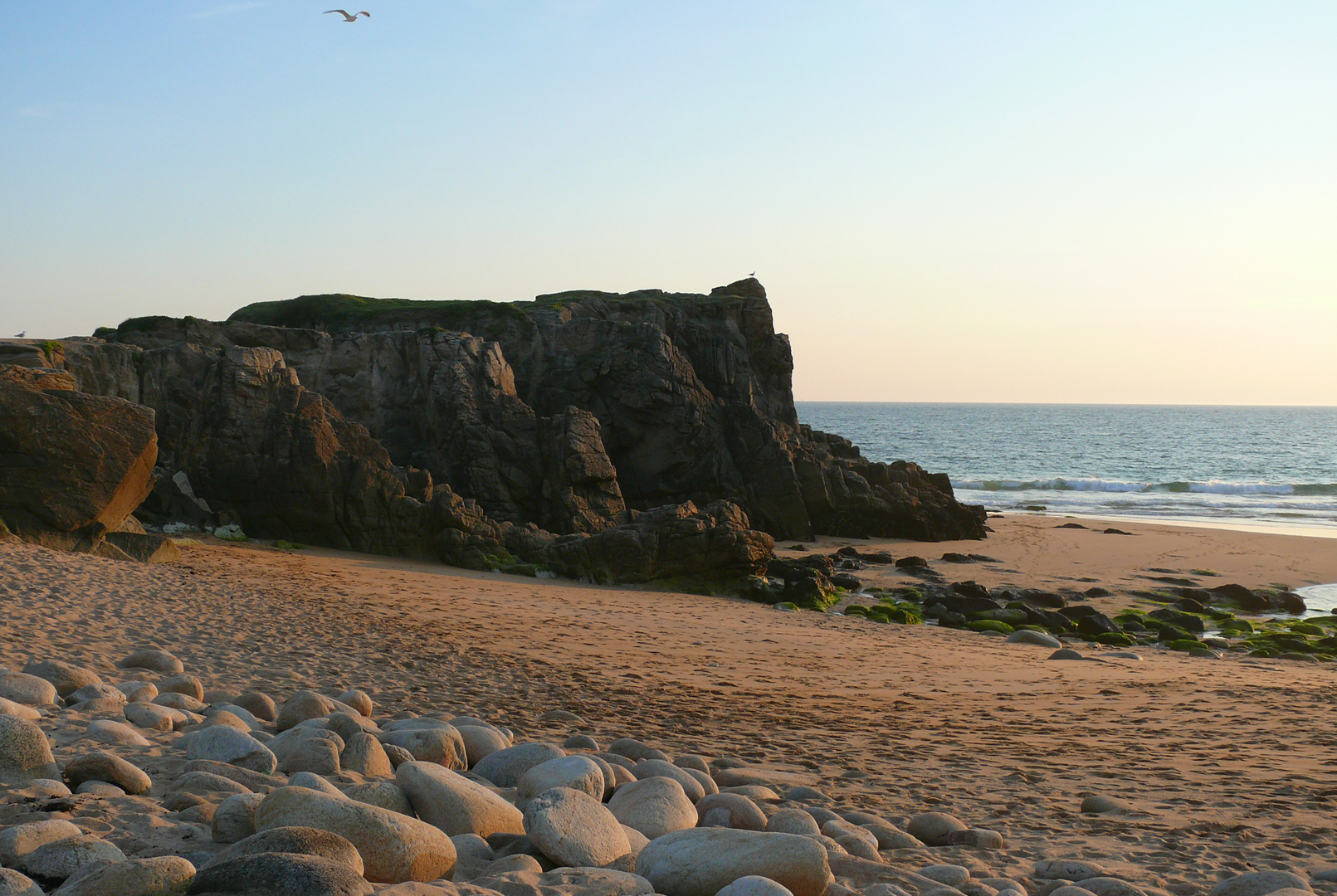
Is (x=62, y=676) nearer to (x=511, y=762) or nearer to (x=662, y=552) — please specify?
(x=511, y=762)

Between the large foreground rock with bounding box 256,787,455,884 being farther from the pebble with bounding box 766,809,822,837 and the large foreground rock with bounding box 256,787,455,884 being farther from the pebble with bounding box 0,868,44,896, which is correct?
the pebble with bounding box 766,809,822,837

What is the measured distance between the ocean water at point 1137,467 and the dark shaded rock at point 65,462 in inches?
1450

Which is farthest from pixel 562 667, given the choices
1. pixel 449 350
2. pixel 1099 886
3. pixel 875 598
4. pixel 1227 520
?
pixel 1227 520

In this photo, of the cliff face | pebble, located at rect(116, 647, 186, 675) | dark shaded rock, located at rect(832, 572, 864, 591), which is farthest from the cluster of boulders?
the cliff face

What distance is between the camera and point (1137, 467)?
67625 millimetres

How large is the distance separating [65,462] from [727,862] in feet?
47.9

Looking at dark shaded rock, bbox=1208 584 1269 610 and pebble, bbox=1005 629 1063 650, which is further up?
dark shaded rock, bbox=1208 584 1269 610

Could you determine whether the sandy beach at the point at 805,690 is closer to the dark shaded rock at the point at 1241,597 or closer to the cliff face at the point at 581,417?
the dark shaded rock at the point at 1241,597

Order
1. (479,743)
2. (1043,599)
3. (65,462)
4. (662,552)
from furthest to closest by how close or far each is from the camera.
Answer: (1043,599), (662,552), (65,462), (479,743)

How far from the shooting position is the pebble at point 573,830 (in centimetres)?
407

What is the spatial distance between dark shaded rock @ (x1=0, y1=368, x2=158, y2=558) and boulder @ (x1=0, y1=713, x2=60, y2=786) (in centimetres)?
1194

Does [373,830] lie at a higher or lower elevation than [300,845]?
lower

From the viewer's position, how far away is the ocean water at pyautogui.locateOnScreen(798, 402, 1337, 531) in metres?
43.7

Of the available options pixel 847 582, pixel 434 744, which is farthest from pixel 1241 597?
pixel 434 744
